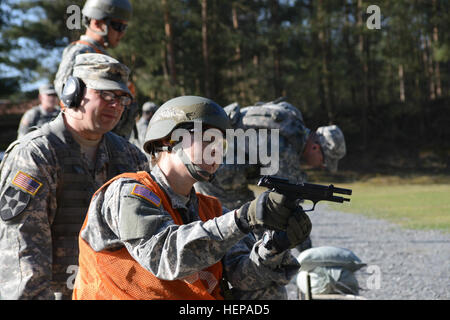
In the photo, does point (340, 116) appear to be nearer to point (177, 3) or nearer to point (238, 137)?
point (177, 3)

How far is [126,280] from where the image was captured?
267 centimetres

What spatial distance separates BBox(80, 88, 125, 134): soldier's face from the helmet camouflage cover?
0.83 meters

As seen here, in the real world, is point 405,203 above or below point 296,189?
below

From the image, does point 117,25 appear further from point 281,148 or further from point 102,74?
point 281,148

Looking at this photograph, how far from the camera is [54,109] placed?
35.5 ft

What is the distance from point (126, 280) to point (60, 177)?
1.22 m

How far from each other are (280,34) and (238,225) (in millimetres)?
26550

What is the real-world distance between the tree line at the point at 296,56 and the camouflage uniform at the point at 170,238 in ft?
72.1

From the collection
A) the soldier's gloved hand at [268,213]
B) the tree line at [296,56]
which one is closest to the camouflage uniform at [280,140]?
the soldier's gloved hand at [268,213]

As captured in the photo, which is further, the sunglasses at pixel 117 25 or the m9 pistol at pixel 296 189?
the sunglasses at pixel 117 25

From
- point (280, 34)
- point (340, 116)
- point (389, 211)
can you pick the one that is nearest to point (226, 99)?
point (280, 34)

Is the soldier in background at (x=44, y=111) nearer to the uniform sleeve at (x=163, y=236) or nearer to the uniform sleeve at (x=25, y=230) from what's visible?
the uniform sleeve at (x=25, y=230)

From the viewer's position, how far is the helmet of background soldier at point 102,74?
3809 millimetres

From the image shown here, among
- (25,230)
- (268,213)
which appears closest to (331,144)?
(25,230)
